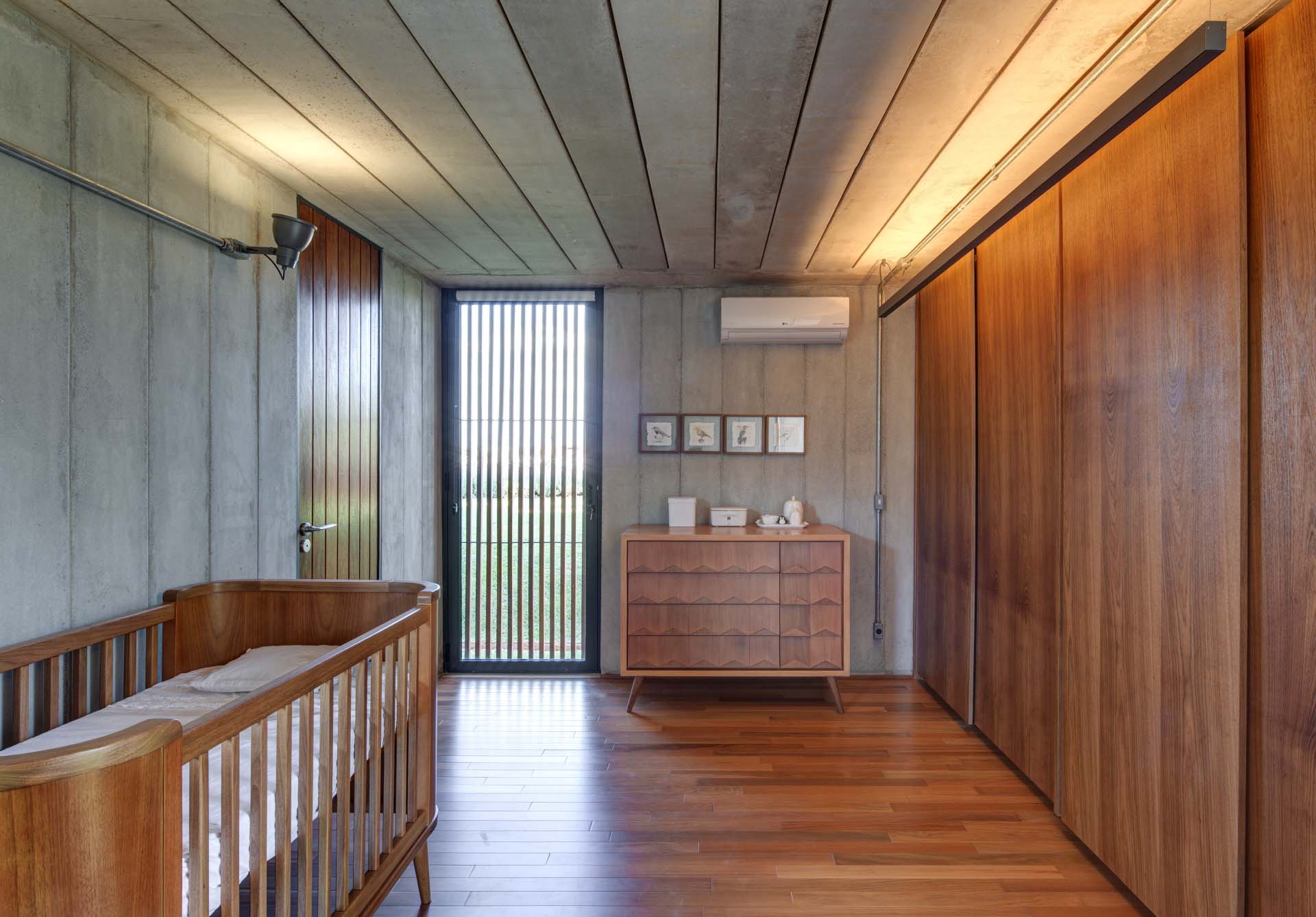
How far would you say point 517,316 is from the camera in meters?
4.52

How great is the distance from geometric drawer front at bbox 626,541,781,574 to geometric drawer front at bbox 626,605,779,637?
0.64 feet

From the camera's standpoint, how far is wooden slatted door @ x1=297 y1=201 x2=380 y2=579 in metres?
2.99

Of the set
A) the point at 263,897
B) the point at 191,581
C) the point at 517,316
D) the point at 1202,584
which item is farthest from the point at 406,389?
the point at 1202,584

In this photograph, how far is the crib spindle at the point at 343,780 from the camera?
1632 mm

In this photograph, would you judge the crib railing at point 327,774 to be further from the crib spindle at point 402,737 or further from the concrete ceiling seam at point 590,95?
the concrete ceiling seam at point 590,95

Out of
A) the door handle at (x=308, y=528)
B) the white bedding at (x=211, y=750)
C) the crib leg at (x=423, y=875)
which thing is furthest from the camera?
the door handle at (x=308, y=528)

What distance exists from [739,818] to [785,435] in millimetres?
2331

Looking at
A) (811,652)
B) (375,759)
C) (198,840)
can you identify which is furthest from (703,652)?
(198,840)

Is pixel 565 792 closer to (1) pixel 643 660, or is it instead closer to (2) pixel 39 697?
(1) pixel 643 660

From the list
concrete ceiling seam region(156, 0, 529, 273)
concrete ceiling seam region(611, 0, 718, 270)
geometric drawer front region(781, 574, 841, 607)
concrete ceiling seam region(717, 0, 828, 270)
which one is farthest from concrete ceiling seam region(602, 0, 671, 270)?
geometric drawer front region(781, 574, 841, 607)

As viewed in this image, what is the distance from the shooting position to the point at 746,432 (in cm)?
436

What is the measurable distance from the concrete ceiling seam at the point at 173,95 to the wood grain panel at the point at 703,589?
2264 millimetres

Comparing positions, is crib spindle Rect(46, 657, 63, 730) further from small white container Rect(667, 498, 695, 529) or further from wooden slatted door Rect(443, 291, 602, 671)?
small white container Rect(667, 498, 695, 529)

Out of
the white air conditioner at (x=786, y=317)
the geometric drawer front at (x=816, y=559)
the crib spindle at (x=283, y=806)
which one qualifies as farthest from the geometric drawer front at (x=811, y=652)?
the crib spindle at (x=283, y=806)
